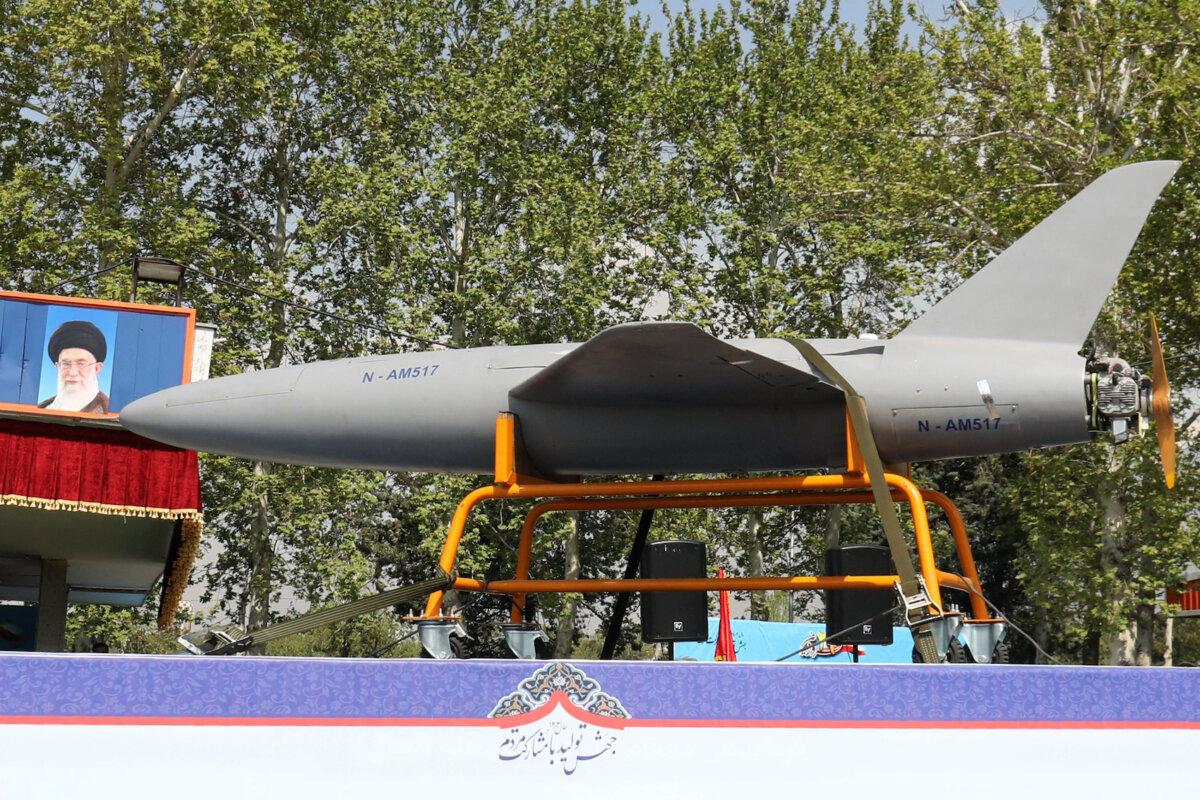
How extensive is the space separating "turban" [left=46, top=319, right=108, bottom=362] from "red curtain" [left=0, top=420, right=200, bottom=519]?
2.78 ft

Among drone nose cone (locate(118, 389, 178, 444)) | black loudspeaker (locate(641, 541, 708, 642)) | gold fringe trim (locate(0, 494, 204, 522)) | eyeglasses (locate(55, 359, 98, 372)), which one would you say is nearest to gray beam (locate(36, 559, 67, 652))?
gold fringe trim (locate(0, 494, 204, 522))

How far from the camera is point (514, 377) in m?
7.22

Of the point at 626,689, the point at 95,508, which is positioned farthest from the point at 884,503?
the point at 95,508

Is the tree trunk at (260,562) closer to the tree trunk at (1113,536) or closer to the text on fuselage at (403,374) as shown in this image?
the tree trunk at (1113,536)

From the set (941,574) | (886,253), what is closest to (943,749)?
(941,574)

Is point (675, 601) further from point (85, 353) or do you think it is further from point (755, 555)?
point (755, 555)

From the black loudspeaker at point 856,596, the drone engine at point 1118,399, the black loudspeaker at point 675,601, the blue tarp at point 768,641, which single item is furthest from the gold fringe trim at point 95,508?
the drone engine at point 1118,399

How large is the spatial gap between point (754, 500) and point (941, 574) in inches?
45.9

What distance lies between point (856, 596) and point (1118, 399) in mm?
2224

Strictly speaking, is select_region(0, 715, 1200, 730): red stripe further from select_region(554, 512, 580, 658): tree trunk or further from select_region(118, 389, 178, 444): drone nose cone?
select_region(554, 512, 580, 658): tree trunk

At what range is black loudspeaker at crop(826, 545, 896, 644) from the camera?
25.6 feet

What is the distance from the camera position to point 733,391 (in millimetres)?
6957

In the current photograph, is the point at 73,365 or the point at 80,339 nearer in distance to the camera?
the point at 73,365

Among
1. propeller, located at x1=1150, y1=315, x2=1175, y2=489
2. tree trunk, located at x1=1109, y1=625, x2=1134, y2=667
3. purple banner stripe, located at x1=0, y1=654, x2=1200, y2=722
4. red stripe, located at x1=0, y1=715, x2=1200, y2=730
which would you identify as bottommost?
tree trunk, located at x1=1109, y1=625, x2=1134, y2=667
